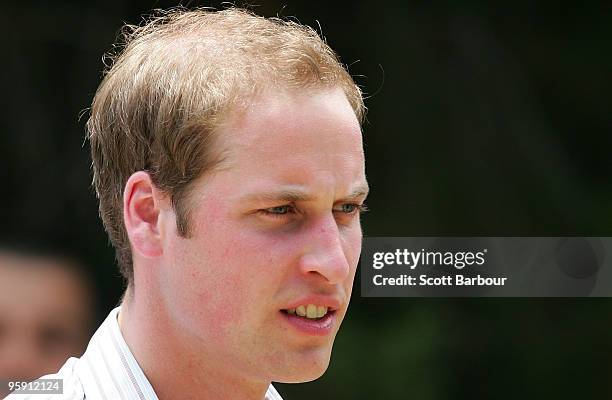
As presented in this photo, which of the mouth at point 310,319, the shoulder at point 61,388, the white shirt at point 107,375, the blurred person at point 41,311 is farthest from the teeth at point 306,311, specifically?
the blurred person at point 41,311

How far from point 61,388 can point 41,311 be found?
119 cm

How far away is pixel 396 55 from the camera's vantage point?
2805mm

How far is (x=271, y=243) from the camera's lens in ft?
4.33

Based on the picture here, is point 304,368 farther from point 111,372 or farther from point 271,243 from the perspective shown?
point 111,372

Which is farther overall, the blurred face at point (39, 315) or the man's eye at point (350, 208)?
the blurred face at point (39, 315)

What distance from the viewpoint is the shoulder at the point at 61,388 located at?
1393mm

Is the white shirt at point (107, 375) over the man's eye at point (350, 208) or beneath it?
beneath

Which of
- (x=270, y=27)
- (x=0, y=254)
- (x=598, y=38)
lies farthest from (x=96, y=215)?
(x=598, y=38)

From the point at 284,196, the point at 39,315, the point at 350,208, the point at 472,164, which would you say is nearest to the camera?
the point at 284,196

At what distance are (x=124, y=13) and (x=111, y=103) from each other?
1340mm

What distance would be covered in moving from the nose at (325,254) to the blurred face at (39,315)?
4.44 feet

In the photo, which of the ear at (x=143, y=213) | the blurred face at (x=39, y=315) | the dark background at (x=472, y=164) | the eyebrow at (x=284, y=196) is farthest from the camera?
the dark background at (x=472, y=164)

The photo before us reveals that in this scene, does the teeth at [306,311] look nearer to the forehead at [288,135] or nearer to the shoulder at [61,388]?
the forehead at [288,135]

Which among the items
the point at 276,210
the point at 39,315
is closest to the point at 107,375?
the point at 276,210
